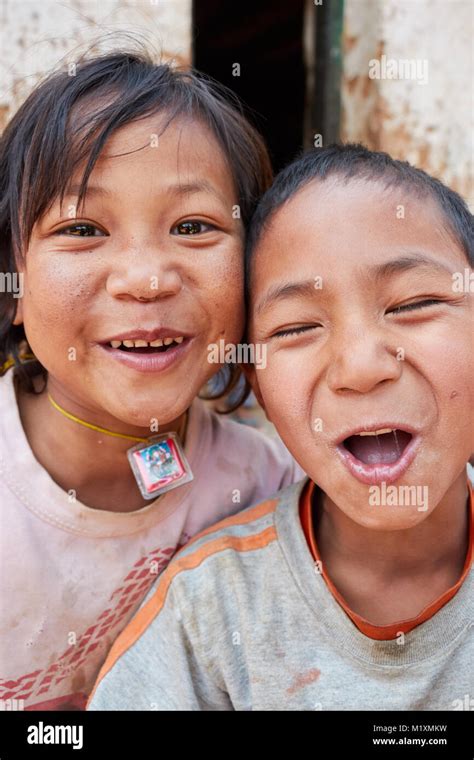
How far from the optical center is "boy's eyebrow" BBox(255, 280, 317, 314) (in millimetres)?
1496

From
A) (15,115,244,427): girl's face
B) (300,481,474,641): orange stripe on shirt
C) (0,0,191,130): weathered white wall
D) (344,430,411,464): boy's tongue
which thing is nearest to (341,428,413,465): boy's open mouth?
(344,430,411,464): boy's tongue

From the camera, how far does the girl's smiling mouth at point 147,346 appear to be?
1.60 meters

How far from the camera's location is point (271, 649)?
154 centimetres

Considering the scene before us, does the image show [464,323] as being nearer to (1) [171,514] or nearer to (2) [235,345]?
(2) [235,345]

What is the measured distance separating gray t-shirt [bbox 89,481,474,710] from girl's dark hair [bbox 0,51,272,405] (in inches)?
31.8

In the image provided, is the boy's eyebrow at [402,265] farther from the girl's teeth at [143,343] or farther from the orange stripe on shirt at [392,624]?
the orange stripe on shirt at [392,624]

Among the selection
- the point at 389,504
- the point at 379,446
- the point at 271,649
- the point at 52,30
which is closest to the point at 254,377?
the point at 379,446

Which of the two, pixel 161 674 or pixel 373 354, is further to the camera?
pixel 161 674

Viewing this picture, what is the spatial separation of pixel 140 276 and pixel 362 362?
467mm

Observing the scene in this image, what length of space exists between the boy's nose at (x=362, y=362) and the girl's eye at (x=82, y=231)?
22.0 inches

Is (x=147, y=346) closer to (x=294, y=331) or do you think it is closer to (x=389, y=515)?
(x=294, y=331)

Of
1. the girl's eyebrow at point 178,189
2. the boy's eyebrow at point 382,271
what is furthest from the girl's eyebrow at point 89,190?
the boy's eyebrow at point 382,271

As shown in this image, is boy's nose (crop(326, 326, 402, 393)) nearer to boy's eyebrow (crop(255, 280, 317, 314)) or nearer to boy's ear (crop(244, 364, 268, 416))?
boy's eyebrow (crop(255, 280, 317, 314))
